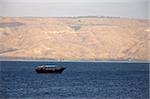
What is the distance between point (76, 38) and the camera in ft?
403

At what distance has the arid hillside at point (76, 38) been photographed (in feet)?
359

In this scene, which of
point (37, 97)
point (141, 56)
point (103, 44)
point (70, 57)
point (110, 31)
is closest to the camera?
point (37, 97)

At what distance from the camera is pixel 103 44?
12388cm

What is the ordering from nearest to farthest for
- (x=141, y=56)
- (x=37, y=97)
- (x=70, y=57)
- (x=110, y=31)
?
(x=37, y=97) → (x=141, y=56) → (x=70, y=57) → (x=110, y=31)

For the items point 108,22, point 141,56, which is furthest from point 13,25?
point 141,56

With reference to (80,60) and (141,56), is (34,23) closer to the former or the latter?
(80,60)

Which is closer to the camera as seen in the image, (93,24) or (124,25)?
(124,25)

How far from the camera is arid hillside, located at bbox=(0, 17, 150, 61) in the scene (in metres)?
109

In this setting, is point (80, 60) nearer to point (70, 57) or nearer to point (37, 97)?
point (70, 57)

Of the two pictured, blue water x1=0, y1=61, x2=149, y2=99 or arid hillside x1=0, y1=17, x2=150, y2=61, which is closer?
blue water x1=0, y1=61, x2=149, y2=99

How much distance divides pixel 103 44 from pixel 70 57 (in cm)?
1319

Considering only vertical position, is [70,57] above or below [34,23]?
below

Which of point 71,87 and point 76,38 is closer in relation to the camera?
point 71,87

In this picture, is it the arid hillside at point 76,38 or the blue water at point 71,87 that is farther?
the arid hillside at point 76,38
